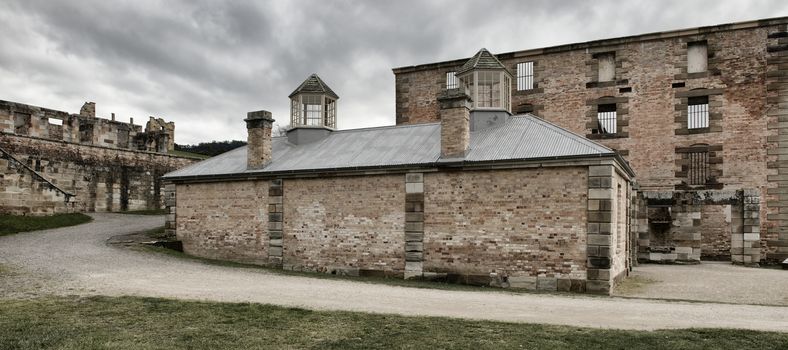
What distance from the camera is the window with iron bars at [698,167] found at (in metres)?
23.3

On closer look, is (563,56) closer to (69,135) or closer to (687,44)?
(687,44)

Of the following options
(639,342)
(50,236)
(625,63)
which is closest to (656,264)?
(625,63)

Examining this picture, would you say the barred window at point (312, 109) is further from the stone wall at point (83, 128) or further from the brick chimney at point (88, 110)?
the brick chimney at point (88, 110)

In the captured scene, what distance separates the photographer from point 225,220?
18.7 metres

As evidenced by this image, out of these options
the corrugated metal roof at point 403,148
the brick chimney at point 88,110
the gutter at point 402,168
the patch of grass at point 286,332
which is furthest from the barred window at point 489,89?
the brick chimney at point 88,110

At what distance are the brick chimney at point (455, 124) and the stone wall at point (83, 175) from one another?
17.8 metres

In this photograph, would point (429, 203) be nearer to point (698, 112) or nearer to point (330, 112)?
point (330, 112)

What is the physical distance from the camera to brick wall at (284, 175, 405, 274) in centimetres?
1590

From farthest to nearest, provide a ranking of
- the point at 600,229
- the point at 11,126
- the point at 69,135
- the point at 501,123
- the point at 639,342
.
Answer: the point at 69,135 < the point at 11,126 < the point at 501,123 < the point at 600,229 < the point at 639,342

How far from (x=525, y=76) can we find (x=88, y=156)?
2432 centimetres

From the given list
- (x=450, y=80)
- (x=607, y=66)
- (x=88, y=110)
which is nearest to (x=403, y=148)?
(x=450, y=80)

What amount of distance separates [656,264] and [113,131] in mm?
31477

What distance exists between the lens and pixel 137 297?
1033 centimetres

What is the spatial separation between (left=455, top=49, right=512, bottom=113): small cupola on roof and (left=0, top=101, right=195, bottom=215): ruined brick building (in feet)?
59.7
